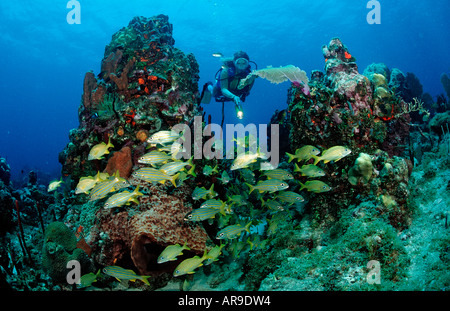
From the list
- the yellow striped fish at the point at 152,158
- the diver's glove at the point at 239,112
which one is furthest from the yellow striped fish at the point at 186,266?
the diver's glove at the point at 239,112

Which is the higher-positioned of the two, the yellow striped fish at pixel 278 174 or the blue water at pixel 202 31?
the blue water at pixel 202 31

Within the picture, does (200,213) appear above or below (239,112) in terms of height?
below

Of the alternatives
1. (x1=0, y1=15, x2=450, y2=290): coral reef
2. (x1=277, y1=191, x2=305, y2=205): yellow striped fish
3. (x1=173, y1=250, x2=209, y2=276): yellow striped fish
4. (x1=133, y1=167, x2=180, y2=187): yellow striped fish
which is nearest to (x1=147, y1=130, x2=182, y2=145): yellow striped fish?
(x1=0, y1=15, x2=450, y2=290): coral reef

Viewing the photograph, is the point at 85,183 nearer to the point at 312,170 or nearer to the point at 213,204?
the point at 213,204

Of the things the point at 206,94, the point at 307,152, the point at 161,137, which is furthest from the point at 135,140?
the point at 307,152

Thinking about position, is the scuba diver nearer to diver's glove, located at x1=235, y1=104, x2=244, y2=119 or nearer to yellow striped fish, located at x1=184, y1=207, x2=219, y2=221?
diver's glove, located at x1=235, y1=104, x2=244, y2=119

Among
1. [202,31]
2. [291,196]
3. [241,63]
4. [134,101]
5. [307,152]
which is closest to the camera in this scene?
[307,152]

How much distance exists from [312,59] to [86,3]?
225ft

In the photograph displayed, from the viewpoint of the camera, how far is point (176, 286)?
15.9 feet

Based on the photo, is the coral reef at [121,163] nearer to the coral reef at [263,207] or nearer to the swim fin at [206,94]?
the coral reef at [263,207]

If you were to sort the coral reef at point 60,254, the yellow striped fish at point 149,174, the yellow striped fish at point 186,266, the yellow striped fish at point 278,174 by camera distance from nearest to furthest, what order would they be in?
1. the yellow striped fish at point 186,266
2. the yellow striped fish at point 149,174
3. the coral reef at point 60,254
4. the yellow striped fish at point 278,174

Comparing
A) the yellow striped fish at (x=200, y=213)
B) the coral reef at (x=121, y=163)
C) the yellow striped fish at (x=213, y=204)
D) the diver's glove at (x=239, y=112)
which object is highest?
the diver's glove at (x=239, y=112)

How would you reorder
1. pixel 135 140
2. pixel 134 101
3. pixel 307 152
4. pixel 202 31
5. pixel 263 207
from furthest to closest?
pixel 202 31, pixel 134 101, pixel 135 140, pixel 263 207, pixel 307 152
